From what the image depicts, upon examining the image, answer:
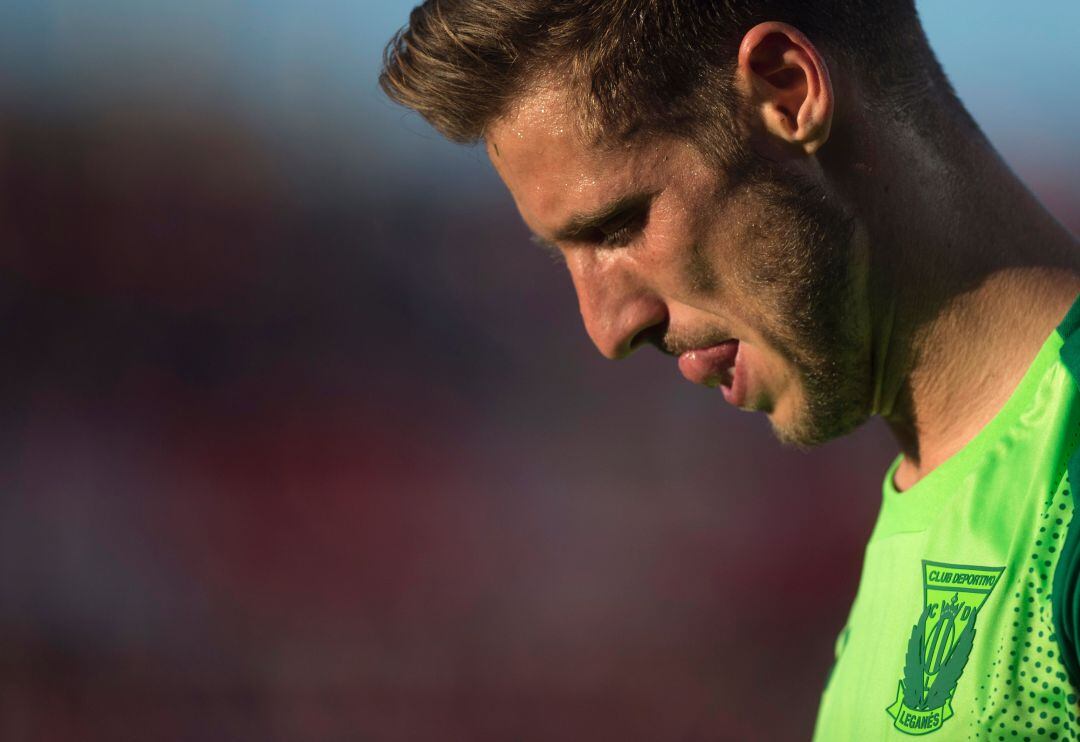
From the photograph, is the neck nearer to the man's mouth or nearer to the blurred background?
the man's mouth

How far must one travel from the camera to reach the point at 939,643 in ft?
4.82

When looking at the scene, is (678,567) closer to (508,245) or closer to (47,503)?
(508,245)

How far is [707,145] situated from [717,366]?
369mm

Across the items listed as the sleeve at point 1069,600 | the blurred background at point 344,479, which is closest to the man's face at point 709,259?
the sleeve at point 1069,600

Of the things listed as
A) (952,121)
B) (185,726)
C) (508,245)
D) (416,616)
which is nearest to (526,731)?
(416,616)

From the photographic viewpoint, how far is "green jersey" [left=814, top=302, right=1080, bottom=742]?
4.15 ft

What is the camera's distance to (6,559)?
7086 mm

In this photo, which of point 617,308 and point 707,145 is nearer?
point 707,145

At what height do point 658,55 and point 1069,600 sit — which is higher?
point 658,55

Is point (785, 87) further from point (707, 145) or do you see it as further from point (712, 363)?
point (712, 363)

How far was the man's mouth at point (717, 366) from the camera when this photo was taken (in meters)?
1.83

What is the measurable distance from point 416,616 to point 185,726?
1.50 m

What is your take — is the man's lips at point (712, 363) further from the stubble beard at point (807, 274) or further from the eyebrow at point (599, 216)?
the eyebrow at point (599, 216)

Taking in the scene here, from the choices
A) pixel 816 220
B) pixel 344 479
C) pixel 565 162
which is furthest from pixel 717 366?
pixel 344 479
